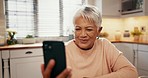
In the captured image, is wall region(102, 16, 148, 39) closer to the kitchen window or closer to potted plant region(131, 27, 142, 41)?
potted plant region(131, 27, 142, 41)

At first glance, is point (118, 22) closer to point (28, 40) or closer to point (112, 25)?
point (112, 25)

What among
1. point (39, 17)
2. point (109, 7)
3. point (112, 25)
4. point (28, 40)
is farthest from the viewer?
point (112, 25)

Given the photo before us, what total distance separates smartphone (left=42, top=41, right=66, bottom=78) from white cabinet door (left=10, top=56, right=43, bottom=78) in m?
1.97

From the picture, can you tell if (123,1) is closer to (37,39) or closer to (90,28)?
(37,39)

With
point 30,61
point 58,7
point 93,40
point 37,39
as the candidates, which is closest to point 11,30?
point 37,39

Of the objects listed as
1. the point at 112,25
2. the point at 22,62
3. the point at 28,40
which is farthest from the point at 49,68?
the point at 112,25

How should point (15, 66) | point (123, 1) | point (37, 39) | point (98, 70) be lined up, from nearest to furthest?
1. point (98, 70)
2. point (15, 66)
3. point (37, 39)
4. point (123, 1)

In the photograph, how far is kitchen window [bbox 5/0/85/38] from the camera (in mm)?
3154

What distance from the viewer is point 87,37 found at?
991mm

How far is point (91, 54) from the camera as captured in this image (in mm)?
993

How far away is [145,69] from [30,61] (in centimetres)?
185

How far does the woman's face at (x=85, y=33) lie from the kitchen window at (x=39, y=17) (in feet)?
6.96

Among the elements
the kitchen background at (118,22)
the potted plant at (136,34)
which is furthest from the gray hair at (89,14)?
the potted plant at (136,34)

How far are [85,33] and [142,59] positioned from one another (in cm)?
222
